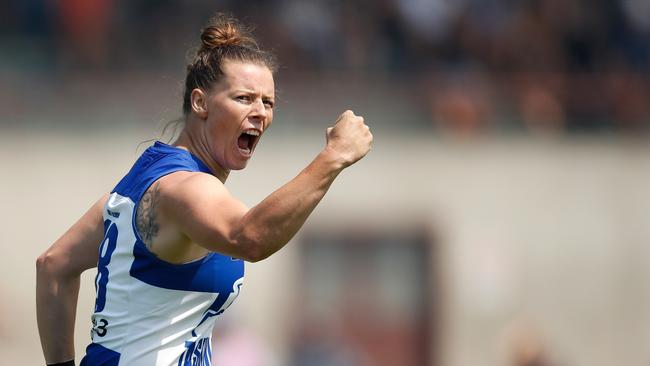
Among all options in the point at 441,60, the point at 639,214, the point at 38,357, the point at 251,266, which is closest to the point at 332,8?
the point at 441,60

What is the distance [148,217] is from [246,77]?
2.25ft

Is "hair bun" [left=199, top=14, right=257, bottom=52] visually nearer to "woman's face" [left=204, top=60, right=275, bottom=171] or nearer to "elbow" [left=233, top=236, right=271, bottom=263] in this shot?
"woman's face" [left=204, top=60, right=275, bottom=171]

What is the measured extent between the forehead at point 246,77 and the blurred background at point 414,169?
885cm

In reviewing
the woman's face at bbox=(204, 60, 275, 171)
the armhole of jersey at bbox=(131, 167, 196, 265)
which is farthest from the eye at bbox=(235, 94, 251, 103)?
the armhole of jersey at bbox=(131, 167, 196, 265)

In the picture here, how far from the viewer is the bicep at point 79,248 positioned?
490 centimetres

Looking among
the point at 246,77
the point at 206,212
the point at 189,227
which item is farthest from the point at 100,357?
the point at 246,77

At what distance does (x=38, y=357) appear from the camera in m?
13.8

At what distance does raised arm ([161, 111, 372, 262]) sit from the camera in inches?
155

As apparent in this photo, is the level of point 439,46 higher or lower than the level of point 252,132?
higher

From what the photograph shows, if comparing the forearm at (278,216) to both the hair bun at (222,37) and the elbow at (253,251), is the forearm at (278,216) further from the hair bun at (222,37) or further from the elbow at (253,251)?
the hair bun at (222,37)

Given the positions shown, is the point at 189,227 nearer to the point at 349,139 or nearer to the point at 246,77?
the point at 349,139

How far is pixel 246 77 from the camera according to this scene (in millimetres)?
4605

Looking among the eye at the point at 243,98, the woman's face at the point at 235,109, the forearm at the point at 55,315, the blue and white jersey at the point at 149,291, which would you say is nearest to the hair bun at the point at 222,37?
the woman's face at the point at 235,109

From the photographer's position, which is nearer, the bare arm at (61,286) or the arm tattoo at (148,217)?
the arm tattoo at (148,217)
